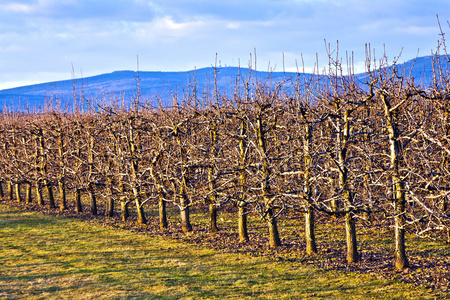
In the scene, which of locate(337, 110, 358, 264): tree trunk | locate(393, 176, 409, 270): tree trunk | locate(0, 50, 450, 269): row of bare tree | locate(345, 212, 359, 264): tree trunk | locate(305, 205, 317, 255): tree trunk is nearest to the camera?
locate(393, 176, 409, 270): tree trunk

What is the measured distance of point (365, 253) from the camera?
21.4 meters

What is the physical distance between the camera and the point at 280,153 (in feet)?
86.6

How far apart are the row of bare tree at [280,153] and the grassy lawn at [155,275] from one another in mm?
2584

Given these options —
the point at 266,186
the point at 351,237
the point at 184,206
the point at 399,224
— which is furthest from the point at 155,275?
the point at 399,224

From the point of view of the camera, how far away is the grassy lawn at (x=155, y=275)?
16.9 meters

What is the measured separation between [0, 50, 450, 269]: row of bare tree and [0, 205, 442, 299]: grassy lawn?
2.58 metres

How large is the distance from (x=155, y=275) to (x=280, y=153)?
37.0ft

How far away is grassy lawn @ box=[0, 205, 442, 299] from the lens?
16922 millimetres

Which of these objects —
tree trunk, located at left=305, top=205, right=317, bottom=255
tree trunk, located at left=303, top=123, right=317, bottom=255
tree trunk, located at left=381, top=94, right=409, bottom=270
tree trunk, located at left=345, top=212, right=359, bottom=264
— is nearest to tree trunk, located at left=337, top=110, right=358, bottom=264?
tree trunk, located at left=345, top=212, right=359, bottom=264

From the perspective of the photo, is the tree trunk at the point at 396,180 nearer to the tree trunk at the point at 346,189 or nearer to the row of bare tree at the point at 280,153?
the row of bare tree at the point at 280,153

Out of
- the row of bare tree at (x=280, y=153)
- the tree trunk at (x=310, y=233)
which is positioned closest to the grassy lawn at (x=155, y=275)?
the tree trunk at (x=310, y=233)

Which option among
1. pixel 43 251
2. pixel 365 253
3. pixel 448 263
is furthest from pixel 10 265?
pixel 448 263

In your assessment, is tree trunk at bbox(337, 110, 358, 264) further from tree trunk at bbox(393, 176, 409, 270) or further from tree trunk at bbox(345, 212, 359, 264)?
tree trunk at bbox(393, 176, 409, 270)

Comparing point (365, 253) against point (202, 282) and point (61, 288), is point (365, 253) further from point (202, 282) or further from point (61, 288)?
point (61, 288)
